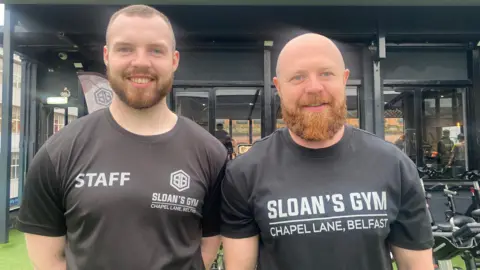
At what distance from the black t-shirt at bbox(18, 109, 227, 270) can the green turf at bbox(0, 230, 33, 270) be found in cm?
383

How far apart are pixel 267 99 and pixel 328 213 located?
579 centimetres

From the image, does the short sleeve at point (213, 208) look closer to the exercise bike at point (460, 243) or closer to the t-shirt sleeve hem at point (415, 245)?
the t-shirt sleeve hem at point (415, 245)

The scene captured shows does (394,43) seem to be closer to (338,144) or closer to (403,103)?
(403,103)

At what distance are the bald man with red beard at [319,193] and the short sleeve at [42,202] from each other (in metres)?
0.63

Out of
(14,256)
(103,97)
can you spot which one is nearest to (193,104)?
(103,97)

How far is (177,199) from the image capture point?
1.40 m

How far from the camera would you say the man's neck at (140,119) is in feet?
4.97

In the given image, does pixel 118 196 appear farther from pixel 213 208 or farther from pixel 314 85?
pixel 314 85

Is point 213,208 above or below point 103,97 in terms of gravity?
below

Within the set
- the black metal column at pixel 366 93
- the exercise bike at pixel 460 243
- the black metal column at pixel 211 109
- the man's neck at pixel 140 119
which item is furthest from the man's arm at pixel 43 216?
the black metal column at pixel 366 93

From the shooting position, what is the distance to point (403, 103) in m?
7.52

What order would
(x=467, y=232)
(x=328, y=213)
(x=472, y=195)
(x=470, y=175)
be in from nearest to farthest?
(x=328, y=213)
(x=467, y=232)
(x=472, y=195)
(x=470, y=175)

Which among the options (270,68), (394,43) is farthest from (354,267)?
(394,43)

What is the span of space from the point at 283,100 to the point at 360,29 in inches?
232
